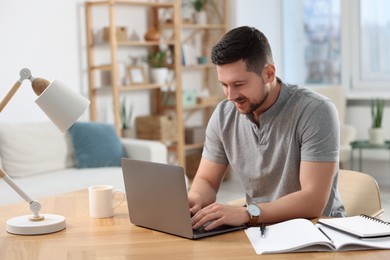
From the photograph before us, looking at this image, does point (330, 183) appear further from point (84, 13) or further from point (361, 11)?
point (361, 11)

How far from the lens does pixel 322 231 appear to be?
1.93 metres

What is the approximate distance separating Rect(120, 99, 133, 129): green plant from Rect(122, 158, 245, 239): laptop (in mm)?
3567

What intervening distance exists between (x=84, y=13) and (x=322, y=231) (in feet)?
12.8

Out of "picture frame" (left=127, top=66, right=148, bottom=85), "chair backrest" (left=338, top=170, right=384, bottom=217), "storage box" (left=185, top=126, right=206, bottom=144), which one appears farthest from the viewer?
"storage box" (left=185, top=126, right=206, bottom=144)

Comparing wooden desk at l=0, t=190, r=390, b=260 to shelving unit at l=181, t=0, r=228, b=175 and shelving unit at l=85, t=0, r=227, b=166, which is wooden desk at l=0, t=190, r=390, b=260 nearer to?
shelving unit at l=85, t=0, r=227, b=166

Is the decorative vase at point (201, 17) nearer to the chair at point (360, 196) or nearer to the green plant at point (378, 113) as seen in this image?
the green plant at point (378, 113)

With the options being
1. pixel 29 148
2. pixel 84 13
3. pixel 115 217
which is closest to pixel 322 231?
pixel 115 217

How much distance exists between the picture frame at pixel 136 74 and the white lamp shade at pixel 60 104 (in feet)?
12.1

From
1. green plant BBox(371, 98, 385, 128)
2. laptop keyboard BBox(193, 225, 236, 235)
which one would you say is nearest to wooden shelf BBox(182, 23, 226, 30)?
green plant BBox(371, 98, 385, 128)

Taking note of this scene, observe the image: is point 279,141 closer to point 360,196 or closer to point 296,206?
point 296,206

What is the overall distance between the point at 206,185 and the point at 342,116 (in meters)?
4.00

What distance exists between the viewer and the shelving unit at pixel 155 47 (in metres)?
5.41

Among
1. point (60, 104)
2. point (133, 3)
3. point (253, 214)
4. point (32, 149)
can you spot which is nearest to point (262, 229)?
point (253, 214)

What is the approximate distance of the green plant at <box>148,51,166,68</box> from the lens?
585cm
